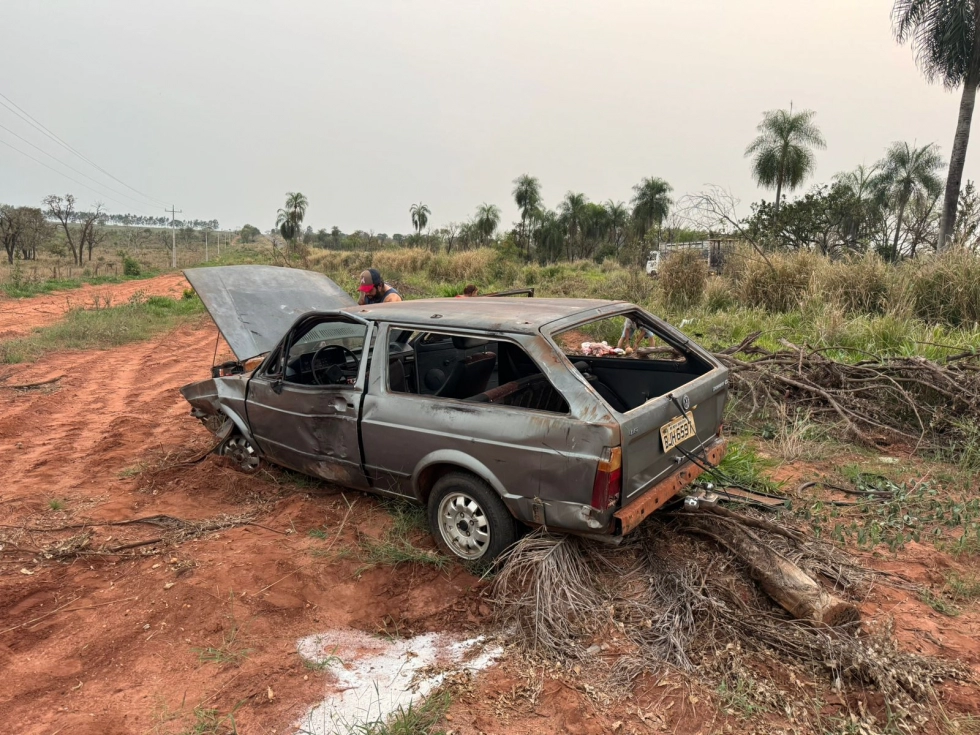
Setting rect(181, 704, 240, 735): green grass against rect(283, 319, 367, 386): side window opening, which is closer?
rect(181, 704, 240, 735): green grass

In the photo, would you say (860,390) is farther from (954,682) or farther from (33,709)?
(33,709)

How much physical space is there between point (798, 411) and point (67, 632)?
6152 millimetres

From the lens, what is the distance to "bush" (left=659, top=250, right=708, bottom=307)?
11922 millimetres

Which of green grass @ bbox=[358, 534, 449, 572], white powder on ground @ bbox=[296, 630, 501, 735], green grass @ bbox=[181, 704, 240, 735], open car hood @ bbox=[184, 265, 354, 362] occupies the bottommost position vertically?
green grass @ bbox=[181, 704, 240, 735]

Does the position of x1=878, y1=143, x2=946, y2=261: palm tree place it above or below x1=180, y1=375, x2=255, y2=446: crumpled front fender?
above

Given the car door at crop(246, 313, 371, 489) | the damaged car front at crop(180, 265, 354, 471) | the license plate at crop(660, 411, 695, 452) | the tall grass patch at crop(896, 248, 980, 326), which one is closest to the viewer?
the license plate at crop(660, 411, 695, 452)

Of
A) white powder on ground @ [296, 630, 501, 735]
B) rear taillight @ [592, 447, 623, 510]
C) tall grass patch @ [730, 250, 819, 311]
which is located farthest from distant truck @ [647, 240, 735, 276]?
white powder on ground @ [296, 630, 501, 735]

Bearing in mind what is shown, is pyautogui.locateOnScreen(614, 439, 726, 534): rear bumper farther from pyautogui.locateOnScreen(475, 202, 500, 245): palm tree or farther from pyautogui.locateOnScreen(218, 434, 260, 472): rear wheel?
pyautogui.locateOnScreen(475, 202, 500, 245): palm tree

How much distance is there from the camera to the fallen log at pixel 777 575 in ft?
8.94

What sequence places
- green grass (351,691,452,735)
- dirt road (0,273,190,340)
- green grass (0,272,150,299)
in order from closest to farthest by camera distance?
1. green grass (351,691,452,735)
2. dirt road (0,273,190,340)
3. green grass (0,272,150,299)

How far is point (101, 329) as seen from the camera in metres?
11.9

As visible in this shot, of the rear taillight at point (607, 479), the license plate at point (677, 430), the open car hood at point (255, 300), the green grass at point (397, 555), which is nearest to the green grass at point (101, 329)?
the open car hood at point (255, 300)

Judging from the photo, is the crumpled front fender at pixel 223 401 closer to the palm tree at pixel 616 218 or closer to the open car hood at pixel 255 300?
the open car hood at pixel 255 300

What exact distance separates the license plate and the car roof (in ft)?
2.60
